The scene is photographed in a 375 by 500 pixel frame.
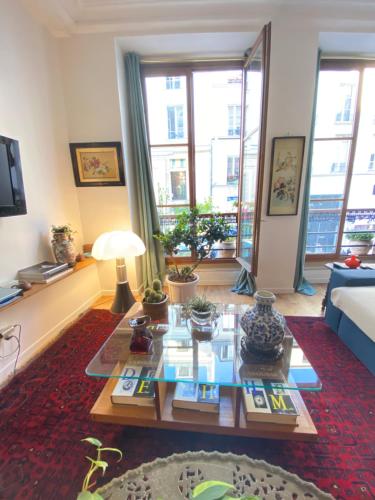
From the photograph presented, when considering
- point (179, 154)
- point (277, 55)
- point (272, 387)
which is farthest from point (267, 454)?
point (277, 55)

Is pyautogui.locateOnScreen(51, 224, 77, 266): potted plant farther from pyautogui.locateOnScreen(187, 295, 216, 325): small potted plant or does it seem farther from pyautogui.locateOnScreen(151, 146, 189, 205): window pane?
pyautogui.locateOnScreen(187, 295, 216, 325): small potted plant

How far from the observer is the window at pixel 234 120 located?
2.69 m

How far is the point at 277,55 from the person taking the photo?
2127 millimetres

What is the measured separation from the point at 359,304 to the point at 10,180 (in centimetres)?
269

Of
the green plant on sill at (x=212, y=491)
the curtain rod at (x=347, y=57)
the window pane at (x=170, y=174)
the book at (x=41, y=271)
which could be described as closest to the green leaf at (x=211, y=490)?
the green plant on sill at (x=212, y=491)

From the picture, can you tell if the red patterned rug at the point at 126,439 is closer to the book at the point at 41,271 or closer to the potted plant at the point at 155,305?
the potted plant at the point at 155,305

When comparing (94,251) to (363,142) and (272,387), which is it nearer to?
(272,387)

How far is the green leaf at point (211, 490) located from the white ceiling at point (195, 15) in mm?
3026

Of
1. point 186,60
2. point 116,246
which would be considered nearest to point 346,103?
point 186,60

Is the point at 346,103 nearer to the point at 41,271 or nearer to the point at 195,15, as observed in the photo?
the point at 195,15

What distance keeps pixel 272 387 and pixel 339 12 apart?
10.4 feet

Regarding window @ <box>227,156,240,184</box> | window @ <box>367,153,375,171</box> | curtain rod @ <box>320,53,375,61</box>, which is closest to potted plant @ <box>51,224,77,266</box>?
window @ <box>227,156,240,184</box>

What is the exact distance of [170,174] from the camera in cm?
286

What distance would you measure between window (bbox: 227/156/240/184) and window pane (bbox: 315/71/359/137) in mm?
983
